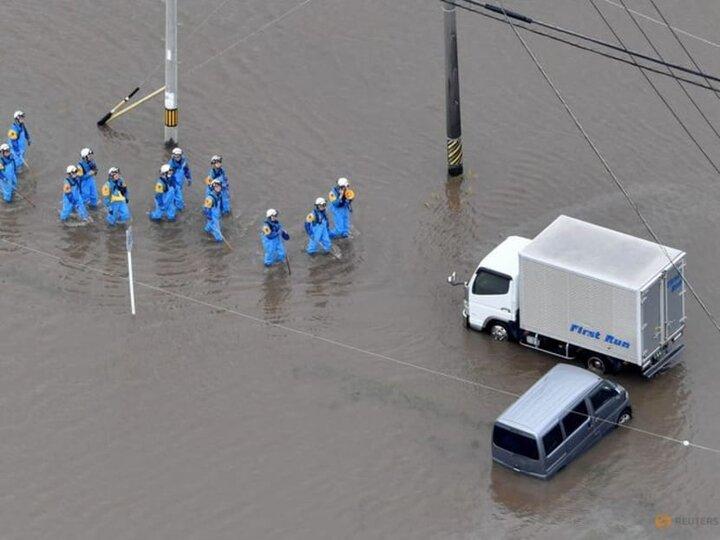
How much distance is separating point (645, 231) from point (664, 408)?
5709 millimetres

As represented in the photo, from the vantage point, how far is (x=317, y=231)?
31672mm

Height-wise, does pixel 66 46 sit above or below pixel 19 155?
above

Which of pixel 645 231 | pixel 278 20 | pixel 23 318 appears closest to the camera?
pixel 23 318

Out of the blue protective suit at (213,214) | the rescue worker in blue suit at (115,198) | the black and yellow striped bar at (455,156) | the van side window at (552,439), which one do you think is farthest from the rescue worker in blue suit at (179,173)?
the van side window at (552,439)

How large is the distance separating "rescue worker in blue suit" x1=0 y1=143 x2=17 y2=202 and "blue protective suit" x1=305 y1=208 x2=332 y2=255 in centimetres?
621

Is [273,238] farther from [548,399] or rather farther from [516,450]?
[516,450]

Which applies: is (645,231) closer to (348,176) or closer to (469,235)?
(469,235)

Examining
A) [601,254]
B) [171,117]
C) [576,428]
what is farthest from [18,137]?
[576,428]

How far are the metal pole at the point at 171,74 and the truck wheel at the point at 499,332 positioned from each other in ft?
30.4

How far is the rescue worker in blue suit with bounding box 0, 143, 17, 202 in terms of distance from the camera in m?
33.0

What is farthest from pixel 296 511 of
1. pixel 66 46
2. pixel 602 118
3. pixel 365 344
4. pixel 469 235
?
pixel 66 46

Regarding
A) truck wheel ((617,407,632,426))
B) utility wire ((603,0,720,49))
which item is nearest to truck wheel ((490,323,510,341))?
truck wheel ((617,407,632,426))

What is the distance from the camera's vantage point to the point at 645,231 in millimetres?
33000

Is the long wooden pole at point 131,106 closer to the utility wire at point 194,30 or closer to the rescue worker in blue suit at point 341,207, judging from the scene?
the utility wire at point 194,30
